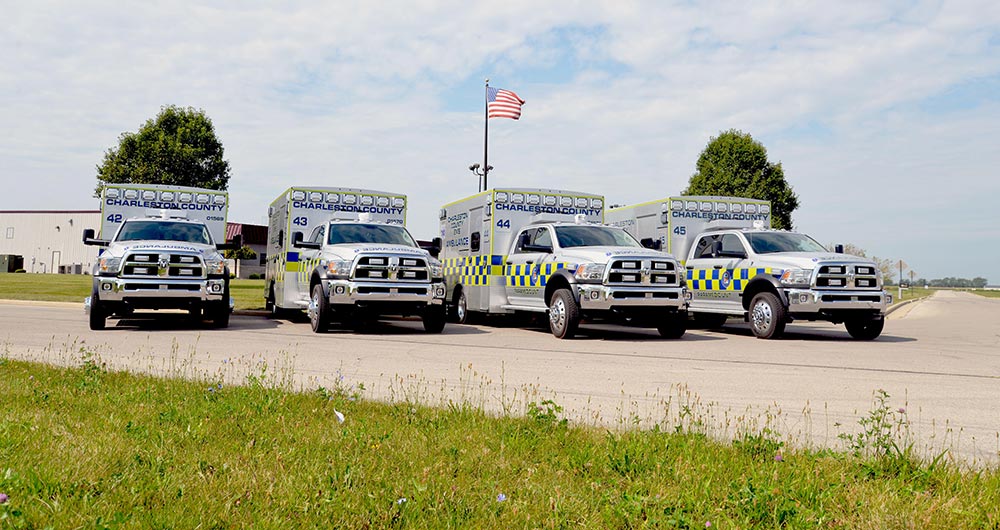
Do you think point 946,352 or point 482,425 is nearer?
point 482,425

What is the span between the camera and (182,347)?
11086 mm

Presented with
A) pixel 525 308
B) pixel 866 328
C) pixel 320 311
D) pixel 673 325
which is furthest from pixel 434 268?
pixel 866 328

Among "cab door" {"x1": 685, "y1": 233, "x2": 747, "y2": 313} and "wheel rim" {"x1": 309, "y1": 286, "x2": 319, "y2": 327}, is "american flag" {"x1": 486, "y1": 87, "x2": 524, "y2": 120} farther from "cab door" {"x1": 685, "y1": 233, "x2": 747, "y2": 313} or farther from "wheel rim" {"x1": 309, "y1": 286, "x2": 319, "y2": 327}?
"wheel rim" {"x1": 309, "y1": 286, "x2": 319, "y2": 327}

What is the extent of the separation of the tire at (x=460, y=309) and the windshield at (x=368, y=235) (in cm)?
221

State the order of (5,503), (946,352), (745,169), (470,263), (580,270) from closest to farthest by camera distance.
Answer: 1. (5,503)
2. (946,352)
3. (580,270)
4. (470,263)
5. (745,169)

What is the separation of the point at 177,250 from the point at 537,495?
12.1 m

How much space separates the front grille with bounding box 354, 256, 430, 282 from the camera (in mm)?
13805

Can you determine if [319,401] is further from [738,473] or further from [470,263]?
[470,263]

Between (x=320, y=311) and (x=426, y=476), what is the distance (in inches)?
411

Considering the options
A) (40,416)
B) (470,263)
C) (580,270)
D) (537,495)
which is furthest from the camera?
(470,263)

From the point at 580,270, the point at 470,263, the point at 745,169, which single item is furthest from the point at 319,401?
the point at 745,169

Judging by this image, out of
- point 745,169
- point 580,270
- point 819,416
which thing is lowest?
point 819,416

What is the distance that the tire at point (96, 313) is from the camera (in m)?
13.6

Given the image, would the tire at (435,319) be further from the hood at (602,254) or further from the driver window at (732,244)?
the driver window at (732,244)
